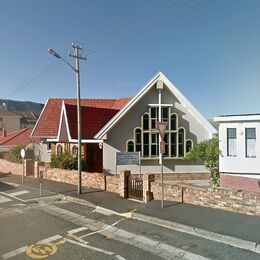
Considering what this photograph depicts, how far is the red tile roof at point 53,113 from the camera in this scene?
89.6 feet

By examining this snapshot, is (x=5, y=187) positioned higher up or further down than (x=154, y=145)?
further down

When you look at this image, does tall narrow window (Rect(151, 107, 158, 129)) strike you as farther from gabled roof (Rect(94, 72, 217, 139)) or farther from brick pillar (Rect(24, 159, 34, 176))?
brick pillar (Rect(24, 159, 34, 176))

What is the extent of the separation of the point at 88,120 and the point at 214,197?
46.4ft

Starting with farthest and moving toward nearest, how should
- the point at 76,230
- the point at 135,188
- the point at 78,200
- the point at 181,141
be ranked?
the point at 181,141
the point at 78,200
the point at 135,188
the point at 76,230

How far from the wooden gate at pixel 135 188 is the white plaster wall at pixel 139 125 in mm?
6861

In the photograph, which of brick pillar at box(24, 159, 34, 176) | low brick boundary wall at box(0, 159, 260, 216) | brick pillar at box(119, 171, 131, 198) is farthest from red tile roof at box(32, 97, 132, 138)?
brick pillar at box(119, 171, 131, 198)

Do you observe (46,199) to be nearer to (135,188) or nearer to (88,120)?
(135,188)

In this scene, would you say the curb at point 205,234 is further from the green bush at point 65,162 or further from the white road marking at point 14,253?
the green bush at point 65,162

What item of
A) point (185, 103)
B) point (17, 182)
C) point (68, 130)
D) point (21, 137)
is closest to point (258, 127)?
point (185, 103)

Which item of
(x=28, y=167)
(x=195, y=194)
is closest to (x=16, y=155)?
(x=28, y=167)

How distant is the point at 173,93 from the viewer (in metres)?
22.2

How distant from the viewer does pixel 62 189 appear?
1738cm

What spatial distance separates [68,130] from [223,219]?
14968mm

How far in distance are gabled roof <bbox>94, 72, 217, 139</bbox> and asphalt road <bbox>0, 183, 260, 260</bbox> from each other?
27.5ft
